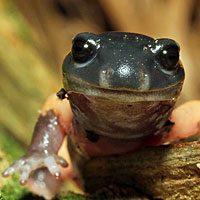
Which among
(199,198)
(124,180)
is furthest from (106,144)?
(199,198)

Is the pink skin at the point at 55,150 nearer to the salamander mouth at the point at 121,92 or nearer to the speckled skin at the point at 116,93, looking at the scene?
the speckled skin at the point at 116,93

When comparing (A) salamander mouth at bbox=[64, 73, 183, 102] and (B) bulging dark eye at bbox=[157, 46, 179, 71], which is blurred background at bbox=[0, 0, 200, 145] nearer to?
(A) salamander mouth at bbox=[64, 73, 183, 102]

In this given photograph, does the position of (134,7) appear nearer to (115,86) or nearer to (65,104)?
(65,104)

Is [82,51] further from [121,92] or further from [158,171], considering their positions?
[158,171]

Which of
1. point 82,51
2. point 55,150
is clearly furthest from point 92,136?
point 82,51

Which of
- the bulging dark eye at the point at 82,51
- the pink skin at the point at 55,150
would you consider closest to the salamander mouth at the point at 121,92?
the bulging dark eye at the point at 82,51

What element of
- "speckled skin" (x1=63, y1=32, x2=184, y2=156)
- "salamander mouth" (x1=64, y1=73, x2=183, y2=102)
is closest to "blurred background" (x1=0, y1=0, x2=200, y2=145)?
"speckled skin" (x1=63, y1=32, x2=184, y2=156)
